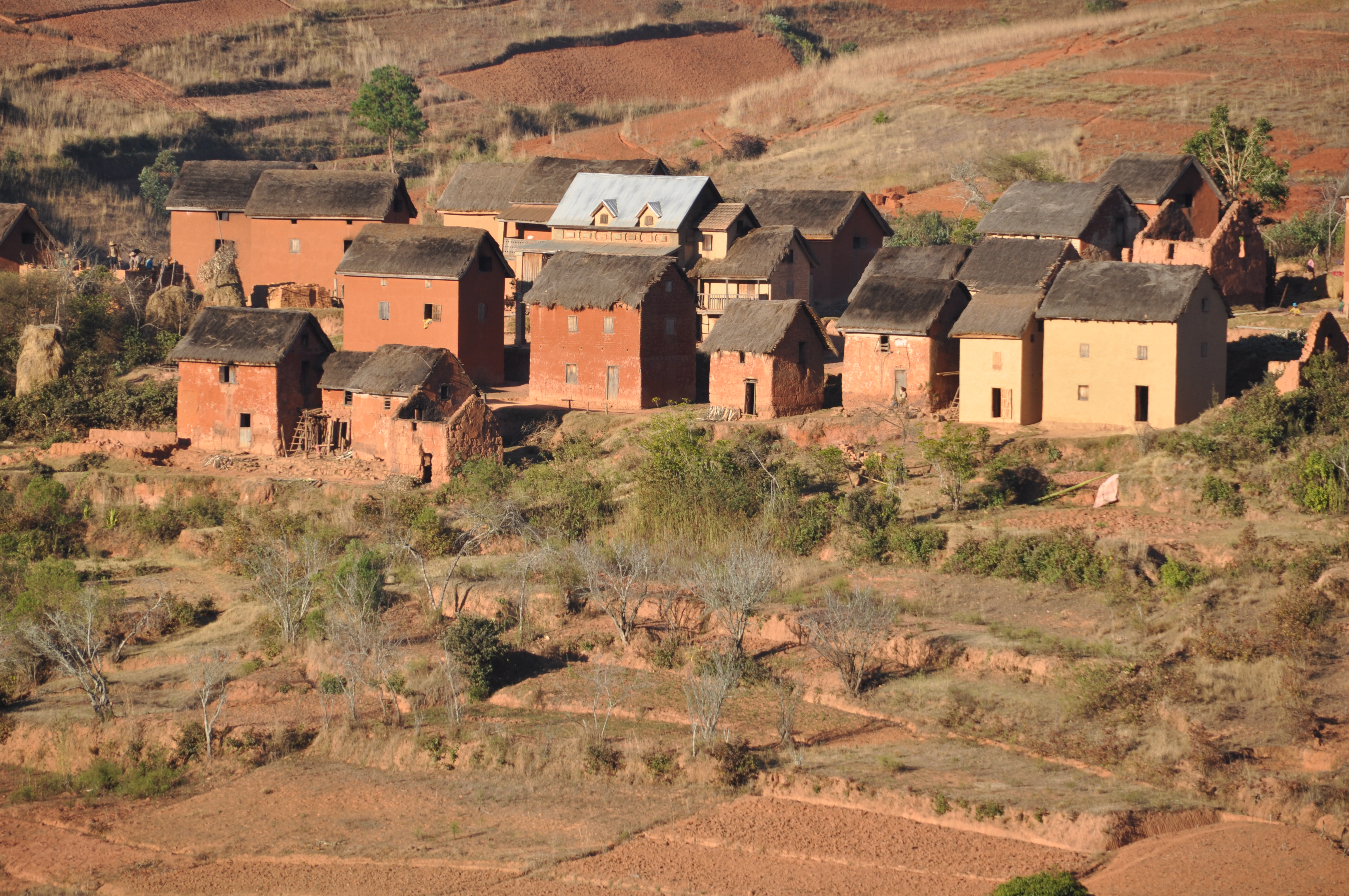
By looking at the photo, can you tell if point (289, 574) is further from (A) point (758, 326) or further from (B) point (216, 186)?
(B) point (216, 186)

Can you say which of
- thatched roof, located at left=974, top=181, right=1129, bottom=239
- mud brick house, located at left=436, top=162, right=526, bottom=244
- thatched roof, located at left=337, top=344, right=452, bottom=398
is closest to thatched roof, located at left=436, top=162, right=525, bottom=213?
mud brick house, located at left=436, top=162, right=526, bottom=244

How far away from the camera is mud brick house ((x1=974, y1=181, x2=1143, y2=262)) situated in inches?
1816

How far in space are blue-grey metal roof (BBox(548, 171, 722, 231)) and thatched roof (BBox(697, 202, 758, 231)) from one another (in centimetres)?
52

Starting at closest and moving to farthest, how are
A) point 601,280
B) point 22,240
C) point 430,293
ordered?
1. point 601,280
2. point 430,293
3. point 22,240

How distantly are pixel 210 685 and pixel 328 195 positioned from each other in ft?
93.5

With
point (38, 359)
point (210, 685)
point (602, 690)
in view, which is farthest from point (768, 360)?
point (38, 359)

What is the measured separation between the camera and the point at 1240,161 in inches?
2119

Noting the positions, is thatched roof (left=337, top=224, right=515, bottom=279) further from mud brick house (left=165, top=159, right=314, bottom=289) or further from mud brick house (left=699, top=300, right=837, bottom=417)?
mud brick house (left=165, top=159, right=314, bottom=289)

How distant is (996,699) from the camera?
1081 inches

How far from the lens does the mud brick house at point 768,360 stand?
138ft

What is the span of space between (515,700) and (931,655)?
7.45 m

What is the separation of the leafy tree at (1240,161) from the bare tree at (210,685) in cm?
3502

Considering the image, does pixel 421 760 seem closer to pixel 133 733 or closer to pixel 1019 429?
pixel 133 733

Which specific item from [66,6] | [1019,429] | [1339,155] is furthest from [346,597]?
[66,6]
